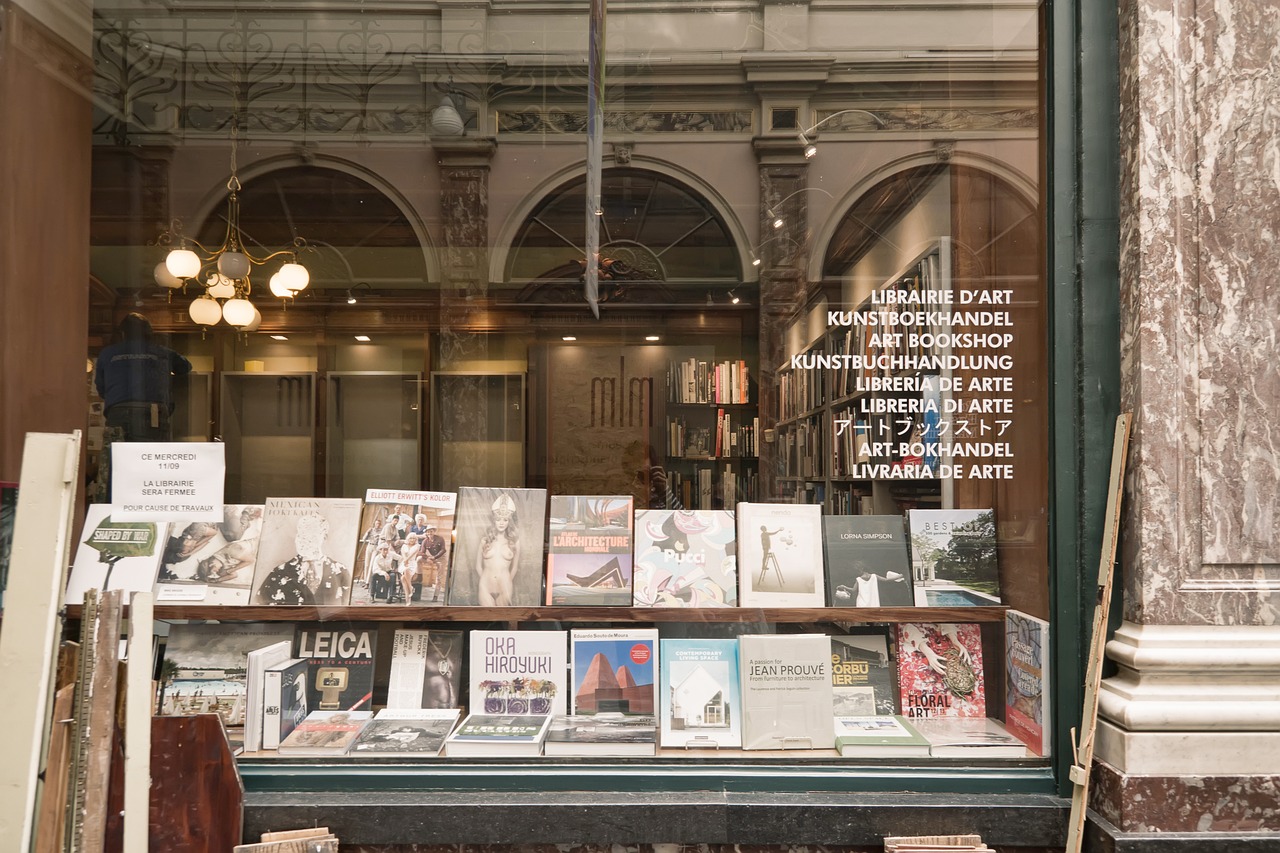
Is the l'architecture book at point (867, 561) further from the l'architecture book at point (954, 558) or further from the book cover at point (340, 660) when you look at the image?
the book cover at point (340, 660)

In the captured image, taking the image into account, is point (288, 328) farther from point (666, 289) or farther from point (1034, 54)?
point (1034, 54)

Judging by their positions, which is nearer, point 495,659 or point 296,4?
point 495,659

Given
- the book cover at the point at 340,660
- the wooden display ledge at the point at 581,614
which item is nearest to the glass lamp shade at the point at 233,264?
the wooden display ledge at the point at 581,614

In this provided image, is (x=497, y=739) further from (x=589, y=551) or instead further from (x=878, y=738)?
(x=878, y=738)

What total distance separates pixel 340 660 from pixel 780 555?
55.6 inches

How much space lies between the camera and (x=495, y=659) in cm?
265

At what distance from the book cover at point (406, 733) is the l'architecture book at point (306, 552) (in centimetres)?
38

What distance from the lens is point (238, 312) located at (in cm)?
315

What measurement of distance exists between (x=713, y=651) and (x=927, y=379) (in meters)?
1.10

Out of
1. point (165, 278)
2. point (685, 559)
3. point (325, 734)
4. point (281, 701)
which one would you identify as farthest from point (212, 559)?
point (685, 559)

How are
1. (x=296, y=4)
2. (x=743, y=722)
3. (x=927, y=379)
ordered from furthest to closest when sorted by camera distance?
(x=296, y=4), (x=927, y=379), (x=743, y=722)

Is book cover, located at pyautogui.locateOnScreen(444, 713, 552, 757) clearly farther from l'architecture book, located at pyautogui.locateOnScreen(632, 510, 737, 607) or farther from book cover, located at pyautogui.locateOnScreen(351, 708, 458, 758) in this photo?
l'architecture book, located at pyautogui.locateOnScreen(632, 510, 737, 607)

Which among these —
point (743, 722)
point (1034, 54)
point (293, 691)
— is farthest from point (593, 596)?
point (1034, 54)

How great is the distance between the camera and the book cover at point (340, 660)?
2631mm
